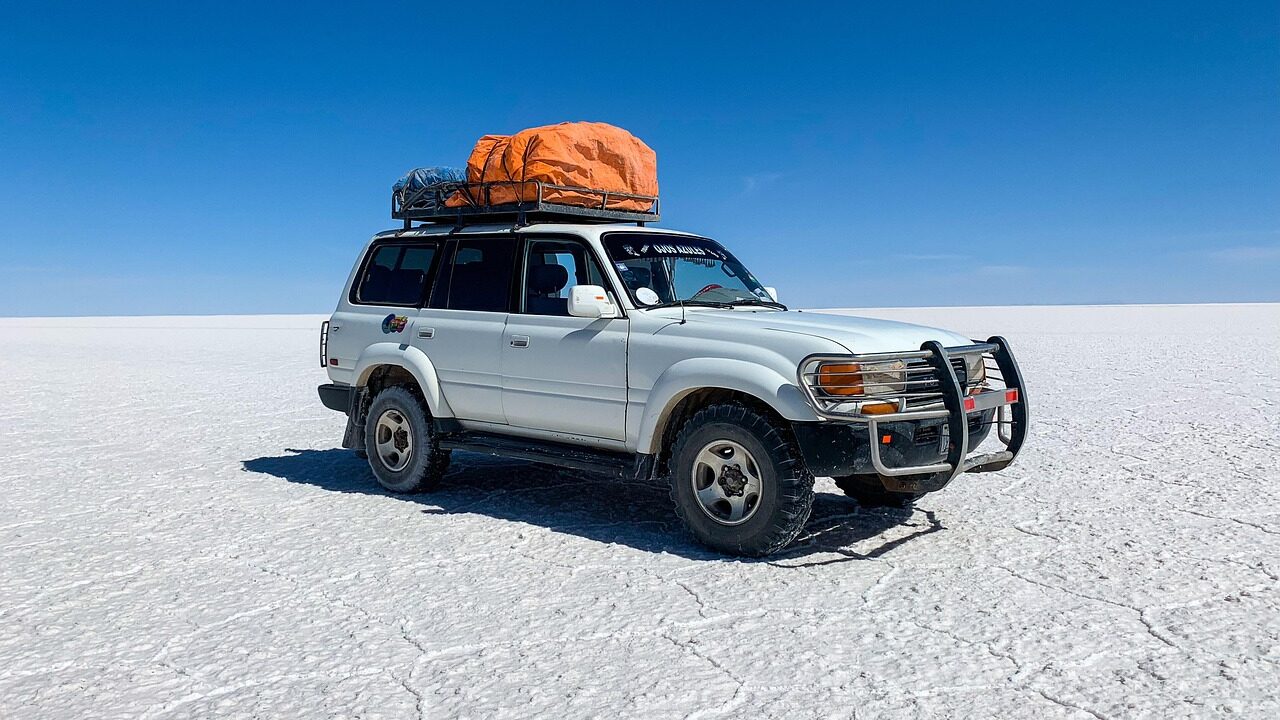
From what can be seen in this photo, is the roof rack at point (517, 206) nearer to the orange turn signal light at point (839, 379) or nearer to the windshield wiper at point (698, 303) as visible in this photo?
the windshield wiper at point (698, 303)

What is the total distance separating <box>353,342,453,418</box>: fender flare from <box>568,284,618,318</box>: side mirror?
1.55 meters

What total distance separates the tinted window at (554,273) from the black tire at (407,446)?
1248 mm

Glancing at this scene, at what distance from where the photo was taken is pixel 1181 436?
9.71 meters

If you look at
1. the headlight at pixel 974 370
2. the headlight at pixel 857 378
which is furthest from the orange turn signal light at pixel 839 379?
the headlight at pixel 974 370

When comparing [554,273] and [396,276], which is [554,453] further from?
[396,276]

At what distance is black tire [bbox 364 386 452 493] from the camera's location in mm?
7309

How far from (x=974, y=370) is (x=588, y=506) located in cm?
271

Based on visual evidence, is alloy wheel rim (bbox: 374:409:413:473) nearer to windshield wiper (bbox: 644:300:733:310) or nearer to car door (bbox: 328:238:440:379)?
car door (bbox: 328:238:440:379)

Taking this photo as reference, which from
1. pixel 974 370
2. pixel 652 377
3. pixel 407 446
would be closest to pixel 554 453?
pixel 652 377

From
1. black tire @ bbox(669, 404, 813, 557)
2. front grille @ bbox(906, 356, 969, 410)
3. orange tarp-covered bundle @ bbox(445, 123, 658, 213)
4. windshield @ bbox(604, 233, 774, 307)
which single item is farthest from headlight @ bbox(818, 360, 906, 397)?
orange tarp-covered bundle @ bbox(445, 123, 658, 213)

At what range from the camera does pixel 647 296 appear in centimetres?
636

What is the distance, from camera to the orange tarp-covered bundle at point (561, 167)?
23.2 feet

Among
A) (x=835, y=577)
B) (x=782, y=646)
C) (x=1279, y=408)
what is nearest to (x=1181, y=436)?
(x=1279, y=408)

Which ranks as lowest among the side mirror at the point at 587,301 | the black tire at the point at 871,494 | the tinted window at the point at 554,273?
the black tire at the point at 871,494
